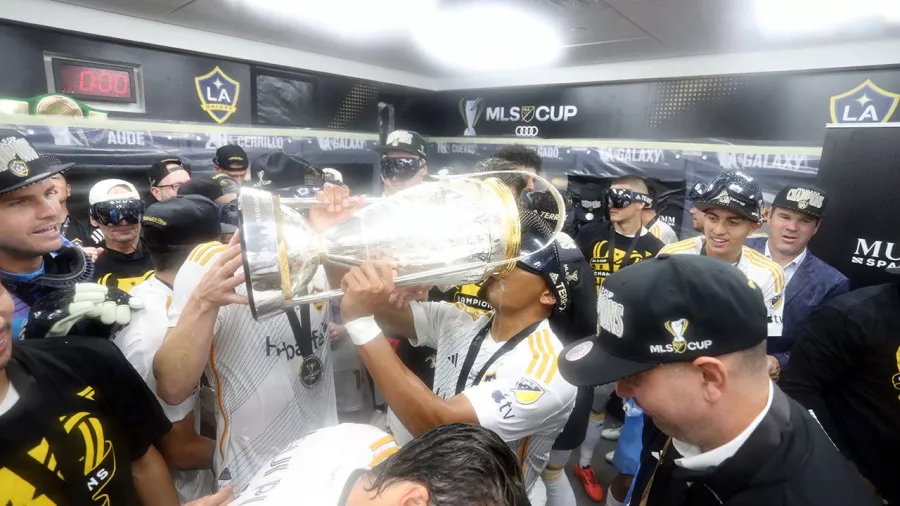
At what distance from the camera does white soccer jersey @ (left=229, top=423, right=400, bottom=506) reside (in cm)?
85

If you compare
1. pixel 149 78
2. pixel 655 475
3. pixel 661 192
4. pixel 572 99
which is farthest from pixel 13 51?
pixel 661 192

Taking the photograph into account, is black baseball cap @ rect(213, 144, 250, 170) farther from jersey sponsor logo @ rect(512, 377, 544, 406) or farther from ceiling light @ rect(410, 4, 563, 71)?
jersey sponsor logo @ rect(512, 377, 544, 406)

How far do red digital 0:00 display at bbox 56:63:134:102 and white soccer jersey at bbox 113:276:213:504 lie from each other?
14.3 feet

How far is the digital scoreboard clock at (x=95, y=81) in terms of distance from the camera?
4691 mm

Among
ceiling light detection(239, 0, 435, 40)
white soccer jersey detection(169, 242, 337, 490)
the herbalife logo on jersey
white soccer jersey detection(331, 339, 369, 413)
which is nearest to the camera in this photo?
white soccer jersey detection(169, 242, 337, 490)

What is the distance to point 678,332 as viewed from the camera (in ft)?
3.18

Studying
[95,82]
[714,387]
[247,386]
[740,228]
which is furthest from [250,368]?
[95,82]

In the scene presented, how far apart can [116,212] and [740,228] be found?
3.92 meters

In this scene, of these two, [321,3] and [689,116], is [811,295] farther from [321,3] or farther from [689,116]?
[321,3]

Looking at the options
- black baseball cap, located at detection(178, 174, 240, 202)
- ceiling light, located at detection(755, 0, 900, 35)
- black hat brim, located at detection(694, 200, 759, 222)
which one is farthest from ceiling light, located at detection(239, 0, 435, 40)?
ceiling light, located at detection(755, 0, 900, 35)

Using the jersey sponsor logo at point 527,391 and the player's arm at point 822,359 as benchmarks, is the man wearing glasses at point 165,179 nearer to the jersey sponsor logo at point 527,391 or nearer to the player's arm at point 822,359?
the jersey sponsor logo at point 527,391

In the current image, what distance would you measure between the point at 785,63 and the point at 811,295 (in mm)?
3807

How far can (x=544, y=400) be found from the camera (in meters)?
1.41

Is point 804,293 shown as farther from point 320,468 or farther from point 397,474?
point 320,468
